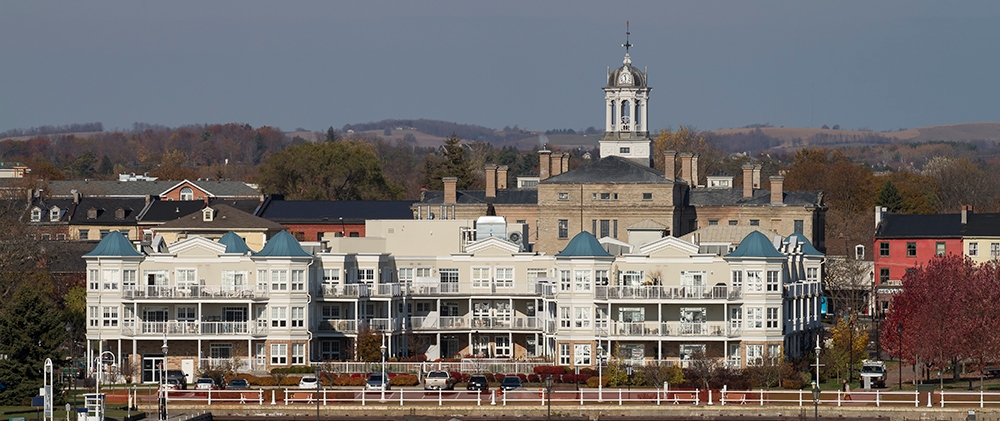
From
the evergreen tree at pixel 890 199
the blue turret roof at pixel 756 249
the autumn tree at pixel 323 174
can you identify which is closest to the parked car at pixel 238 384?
the blue turret roof at pixel 756 249

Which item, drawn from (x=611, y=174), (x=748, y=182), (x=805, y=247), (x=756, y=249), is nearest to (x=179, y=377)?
(x=756, y=249)

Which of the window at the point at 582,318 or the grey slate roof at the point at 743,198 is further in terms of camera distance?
the grey slate roof at the point at 743,198

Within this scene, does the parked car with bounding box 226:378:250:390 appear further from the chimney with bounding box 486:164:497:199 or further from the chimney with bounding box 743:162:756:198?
the chimney with bounding box 743:162:756:198

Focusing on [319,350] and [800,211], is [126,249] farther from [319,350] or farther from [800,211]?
[800,211]

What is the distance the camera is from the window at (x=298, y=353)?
A: 100 meters

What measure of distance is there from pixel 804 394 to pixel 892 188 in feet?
311

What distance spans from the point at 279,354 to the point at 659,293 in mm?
19555

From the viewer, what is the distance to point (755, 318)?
9894 cm

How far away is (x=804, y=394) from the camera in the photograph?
86500 mm

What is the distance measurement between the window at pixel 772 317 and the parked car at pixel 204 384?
91.2 feet

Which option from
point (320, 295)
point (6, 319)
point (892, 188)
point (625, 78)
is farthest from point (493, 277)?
point (892, 188)

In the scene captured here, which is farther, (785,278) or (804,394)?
(785,278)

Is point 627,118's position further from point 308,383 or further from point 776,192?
point 308,383

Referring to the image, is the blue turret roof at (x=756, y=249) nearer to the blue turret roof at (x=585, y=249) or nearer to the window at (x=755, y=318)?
the window at (x=755, y=318)
